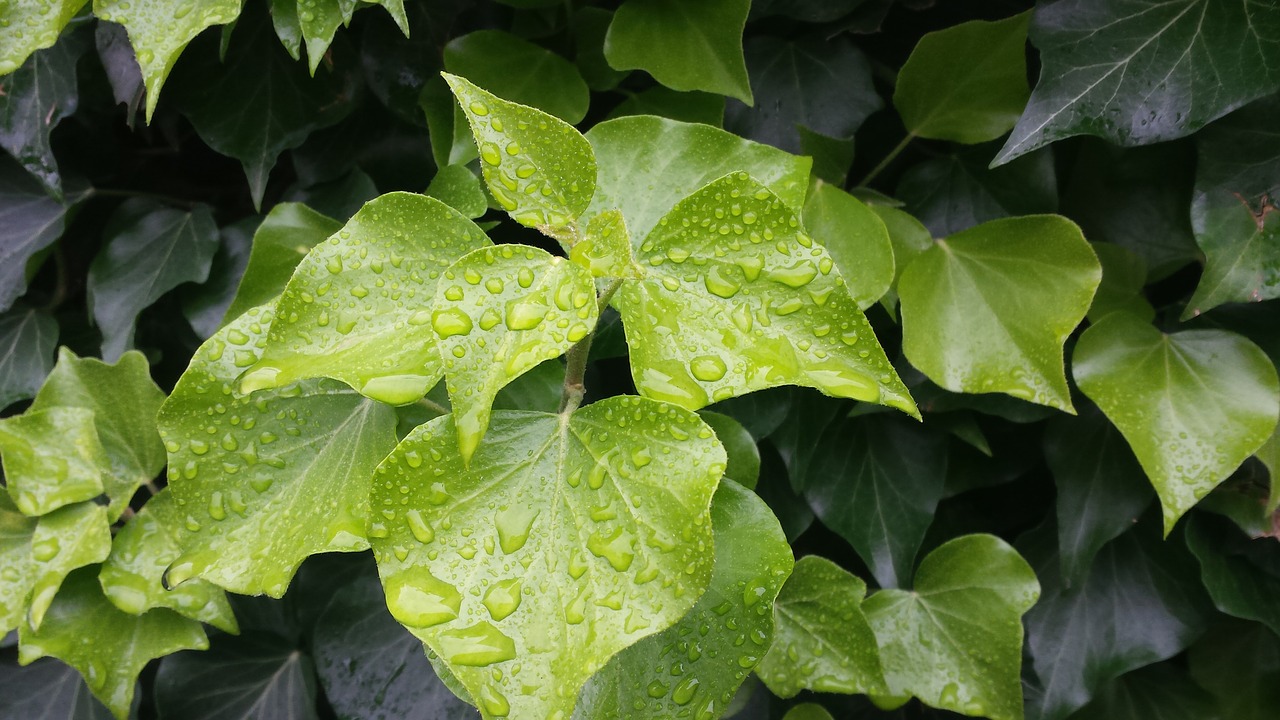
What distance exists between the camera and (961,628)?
677 mm

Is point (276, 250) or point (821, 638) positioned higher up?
point (276, 250)

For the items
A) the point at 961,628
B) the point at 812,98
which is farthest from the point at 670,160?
the point at 961,628

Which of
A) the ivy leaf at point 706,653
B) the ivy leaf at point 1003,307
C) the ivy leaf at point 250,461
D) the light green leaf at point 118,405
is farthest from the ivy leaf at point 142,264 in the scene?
the ivy leaf at point 1003,307

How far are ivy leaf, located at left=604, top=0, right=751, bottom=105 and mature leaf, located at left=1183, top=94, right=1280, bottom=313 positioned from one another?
0.37m

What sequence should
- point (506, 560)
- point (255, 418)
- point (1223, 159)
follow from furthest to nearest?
point (1223, 159) < point (255, 418) < point (506, 560)

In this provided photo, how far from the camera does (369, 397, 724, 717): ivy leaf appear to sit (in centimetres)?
36

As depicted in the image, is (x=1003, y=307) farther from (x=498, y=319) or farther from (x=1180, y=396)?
(x=498, y=319)

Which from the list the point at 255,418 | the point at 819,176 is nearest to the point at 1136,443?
the point at 819,176

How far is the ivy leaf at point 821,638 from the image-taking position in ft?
2.01

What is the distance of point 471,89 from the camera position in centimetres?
40

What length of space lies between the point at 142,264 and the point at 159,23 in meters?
0.29

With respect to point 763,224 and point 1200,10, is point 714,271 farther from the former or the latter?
point 1200,10

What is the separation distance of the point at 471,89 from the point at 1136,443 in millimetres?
529

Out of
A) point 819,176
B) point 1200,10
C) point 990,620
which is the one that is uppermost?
point 1200,10
